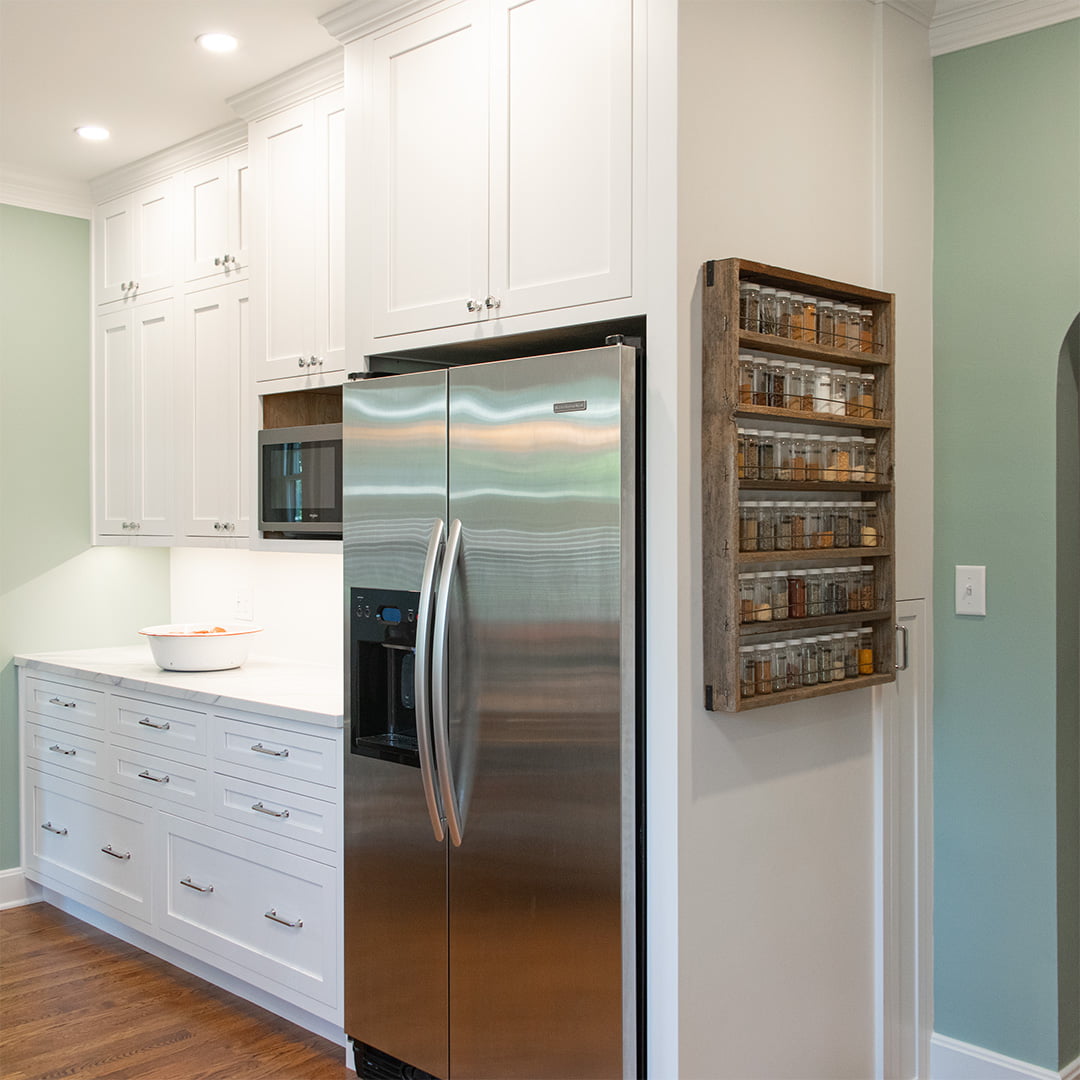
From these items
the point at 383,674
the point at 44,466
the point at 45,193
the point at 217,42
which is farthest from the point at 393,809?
the point at 45,193

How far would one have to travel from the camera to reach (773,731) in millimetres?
2404

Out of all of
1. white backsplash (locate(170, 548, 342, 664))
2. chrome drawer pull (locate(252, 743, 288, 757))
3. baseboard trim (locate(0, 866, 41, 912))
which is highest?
white backsplash (locate(170, 548, 342, 664))

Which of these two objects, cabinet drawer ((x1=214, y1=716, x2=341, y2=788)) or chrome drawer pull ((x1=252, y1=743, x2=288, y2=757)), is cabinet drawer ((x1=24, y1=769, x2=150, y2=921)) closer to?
cabinet drawer ((x1=214, y1=716, x2=341, y2=788))

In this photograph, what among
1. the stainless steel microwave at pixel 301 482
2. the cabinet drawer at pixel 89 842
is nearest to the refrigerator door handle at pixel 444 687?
the stainless steel microwave at pixel 301 482

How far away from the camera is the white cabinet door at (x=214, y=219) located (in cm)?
375

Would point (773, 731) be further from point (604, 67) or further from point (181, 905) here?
point (181, 905)

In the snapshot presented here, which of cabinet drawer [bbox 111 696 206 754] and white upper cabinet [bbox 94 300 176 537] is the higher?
white upper cabinet [bbox 94 300 176 537]

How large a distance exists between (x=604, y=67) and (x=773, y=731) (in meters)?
1.42

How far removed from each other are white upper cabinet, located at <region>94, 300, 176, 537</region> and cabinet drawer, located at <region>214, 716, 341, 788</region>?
1.06 meters

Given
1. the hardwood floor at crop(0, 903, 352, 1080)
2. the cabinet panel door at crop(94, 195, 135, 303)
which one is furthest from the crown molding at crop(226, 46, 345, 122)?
the hardwood floor at crop(0, 903, 352, 1080)

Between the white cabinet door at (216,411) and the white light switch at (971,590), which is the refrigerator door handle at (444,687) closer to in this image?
the white light switch at (971,590)

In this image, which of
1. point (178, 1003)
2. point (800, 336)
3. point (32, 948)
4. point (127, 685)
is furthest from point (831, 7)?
point (32, 948)

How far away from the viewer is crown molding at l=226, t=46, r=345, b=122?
3.22m

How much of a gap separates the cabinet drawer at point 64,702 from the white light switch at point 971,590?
2786 mm
